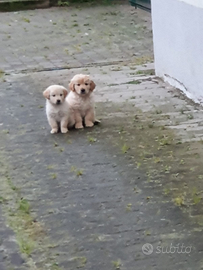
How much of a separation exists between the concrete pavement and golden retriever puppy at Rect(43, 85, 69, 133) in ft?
0.47

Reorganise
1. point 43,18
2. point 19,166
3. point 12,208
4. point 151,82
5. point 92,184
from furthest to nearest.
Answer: point 43,18 → point 151,82 → point 19,166 → point 92,184 → point 12,208

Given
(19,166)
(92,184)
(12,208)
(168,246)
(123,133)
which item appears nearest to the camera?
(168,246)

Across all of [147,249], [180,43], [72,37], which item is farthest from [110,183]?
[72,37]

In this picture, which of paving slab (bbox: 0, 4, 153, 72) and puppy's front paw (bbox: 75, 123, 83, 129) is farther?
paving slab (bbox: 0, 4, 153, 72)

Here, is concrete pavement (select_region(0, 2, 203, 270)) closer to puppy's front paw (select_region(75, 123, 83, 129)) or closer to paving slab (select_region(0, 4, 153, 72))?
puppy's front paw (select_region(75, 123, 83, 129))

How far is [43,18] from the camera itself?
1343 centimetres

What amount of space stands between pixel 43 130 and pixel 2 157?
0.85 meters

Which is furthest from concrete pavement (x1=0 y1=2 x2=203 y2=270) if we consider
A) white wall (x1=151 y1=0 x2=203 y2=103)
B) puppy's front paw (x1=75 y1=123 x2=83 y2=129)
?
white wall (x1=151 y1=0 x2=203 y2=103)

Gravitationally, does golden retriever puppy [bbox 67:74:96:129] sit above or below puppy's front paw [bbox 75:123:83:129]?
above

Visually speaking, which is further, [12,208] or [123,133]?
[123,133]

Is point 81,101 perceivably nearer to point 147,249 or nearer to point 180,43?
point 180,43

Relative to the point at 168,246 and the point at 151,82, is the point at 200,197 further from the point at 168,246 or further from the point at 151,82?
the point at 151,82

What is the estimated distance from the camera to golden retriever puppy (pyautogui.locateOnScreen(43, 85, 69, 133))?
20.0 feet

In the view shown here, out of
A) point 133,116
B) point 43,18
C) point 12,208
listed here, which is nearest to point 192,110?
point 133,116
